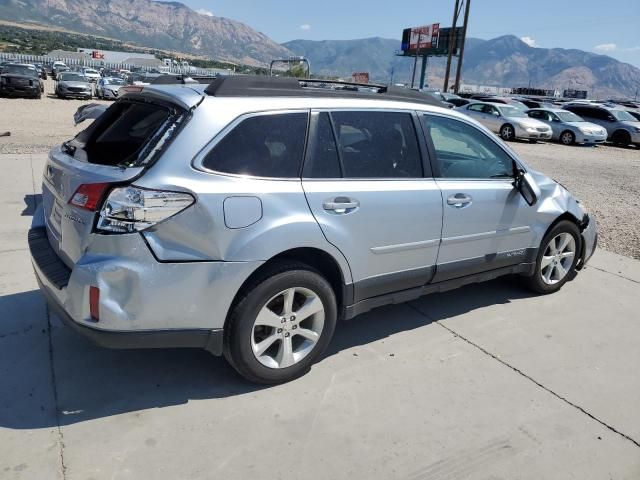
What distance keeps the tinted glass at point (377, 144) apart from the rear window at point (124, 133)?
1073 mm

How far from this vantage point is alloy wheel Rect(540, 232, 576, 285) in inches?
191

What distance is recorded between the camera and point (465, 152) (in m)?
4.40

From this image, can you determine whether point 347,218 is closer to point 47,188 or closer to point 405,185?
point 405,185

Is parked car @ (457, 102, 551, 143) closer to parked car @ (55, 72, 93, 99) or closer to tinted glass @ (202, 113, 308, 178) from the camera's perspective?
tinted glass @ (202, 113, 308, 178)

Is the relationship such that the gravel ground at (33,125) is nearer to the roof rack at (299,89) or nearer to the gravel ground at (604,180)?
the roof rack at (299,89)

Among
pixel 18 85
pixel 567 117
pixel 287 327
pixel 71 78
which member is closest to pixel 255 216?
pixel 287 327

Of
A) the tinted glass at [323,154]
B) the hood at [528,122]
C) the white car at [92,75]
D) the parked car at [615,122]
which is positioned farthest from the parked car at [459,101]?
the tinted glass at [323,154]

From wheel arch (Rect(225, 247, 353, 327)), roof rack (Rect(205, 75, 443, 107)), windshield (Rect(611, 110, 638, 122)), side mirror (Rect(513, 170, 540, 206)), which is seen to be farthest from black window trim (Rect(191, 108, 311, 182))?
windshield (Rect(611, 110, 638, 122))

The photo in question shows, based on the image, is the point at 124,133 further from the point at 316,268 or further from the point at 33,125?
the point at 33,125

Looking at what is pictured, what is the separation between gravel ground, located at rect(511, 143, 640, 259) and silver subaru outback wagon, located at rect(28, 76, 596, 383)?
420cm

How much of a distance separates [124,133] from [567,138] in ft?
74.2

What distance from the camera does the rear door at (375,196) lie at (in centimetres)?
323

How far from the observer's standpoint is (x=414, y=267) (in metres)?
3.74

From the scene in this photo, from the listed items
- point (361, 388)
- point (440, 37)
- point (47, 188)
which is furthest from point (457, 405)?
point (440, 37)
